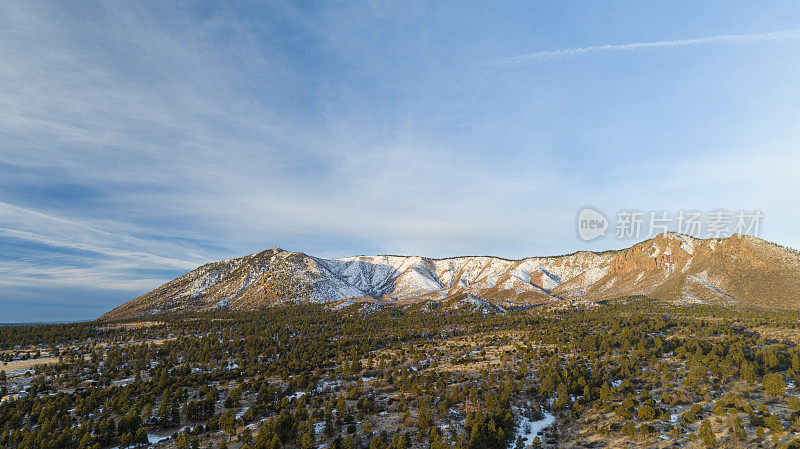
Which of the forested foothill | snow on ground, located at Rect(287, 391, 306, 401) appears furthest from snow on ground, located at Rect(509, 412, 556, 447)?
snow on ground, located at Rect(287, 391, 306, 401)

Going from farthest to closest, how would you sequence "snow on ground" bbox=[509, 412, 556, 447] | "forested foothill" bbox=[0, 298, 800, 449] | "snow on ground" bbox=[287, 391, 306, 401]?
"snow on ground" bbox=[287, 391, 306, 401], "snow on ground" bbox=[509, 412, 556, 447], "forested foothill" bbox=[0, 298, 800, 449]

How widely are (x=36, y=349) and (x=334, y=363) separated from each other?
451 feet

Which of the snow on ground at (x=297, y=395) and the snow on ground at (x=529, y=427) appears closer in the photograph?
the snow on ground at (x=529, y=427)

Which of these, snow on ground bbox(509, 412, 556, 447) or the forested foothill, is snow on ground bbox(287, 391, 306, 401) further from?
snow on ground bbox(509, 412, 556, 447)

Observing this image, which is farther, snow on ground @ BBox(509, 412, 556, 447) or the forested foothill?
snow on ground @ BBox(509, 412, 556, 447)

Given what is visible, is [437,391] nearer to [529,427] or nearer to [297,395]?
[529,427]

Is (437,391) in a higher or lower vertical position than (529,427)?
higher

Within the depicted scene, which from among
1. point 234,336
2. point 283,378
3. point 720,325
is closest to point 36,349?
point 234,336

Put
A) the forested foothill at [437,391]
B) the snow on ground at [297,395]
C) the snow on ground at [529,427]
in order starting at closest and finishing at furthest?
the forested foothill at [437,391], the snow on ground at [529,427], the snow on ground at [297,395]

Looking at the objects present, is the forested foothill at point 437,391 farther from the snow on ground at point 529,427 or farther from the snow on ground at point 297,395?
the snow on ground at point 297,395

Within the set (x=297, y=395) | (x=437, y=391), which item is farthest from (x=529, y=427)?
(x=297, y=395)

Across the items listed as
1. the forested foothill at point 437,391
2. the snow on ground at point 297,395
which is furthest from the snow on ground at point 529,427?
the snow on ground at point 297,395

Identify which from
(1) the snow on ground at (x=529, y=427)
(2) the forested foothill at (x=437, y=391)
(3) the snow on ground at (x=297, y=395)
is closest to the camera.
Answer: (2) the forested foothill at (x=437, y=391)

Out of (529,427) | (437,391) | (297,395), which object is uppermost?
(437,391)
